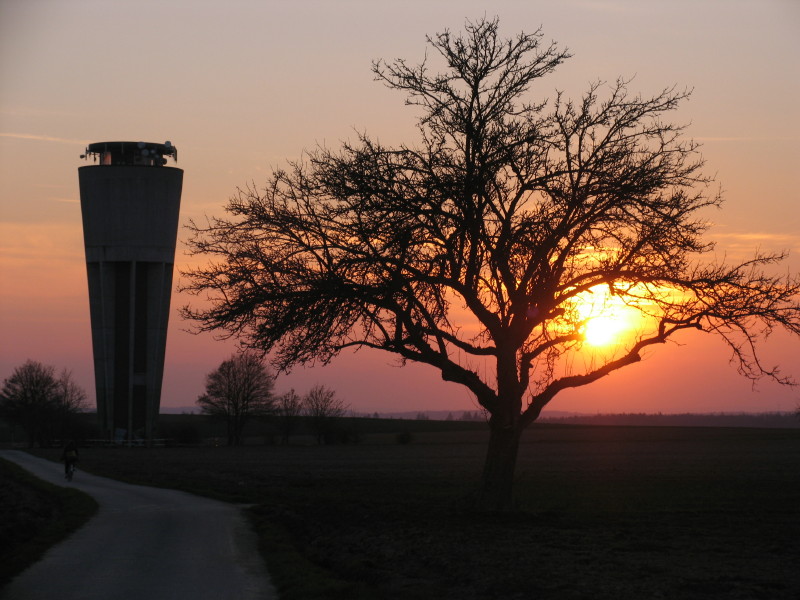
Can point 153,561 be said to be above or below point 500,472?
below

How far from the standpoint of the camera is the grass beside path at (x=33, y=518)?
16.6 m

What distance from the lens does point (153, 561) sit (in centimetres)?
1609

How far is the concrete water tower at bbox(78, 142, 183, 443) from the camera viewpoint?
76.9 meters

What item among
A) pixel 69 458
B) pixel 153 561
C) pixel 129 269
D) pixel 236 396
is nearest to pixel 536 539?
pixel 153 561

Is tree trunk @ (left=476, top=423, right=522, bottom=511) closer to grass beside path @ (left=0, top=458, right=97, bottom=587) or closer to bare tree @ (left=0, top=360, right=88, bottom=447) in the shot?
grass beside path @ (left=0, top=458, right=97, bottom=587)

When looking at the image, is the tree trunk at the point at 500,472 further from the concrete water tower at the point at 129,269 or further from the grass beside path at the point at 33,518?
the concrete water tower at the point at 129,269

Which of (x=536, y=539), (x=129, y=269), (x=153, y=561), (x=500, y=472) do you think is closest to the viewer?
(x=153, y=561)

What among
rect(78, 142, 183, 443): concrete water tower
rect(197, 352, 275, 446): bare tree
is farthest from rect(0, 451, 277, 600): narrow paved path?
rect(197, 352, 275, 446): bare tree

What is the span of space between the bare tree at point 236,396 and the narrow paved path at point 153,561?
3517 inches

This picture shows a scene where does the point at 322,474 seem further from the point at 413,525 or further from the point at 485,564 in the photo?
the point at 485,564

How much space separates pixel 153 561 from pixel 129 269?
64.0 meters

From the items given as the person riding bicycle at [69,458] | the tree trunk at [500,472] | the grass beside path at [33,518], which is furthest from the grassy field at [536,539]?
the grass beside path at [33,518]

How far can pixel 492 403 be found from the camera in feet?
72.9

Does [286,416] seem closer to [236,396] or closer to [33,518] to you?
[236,396]
